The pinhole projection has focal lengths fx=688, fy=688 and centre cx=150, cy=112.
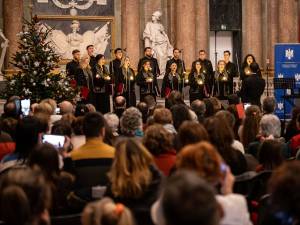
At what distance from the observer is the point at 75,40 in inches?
811

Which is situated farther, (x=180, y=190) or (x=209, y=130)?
(x=209, y=130)

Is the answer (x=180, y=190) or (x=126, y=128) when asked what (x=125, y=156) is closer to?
(x=180, y=190)

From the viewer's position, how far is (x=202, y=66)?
→ 741 inches

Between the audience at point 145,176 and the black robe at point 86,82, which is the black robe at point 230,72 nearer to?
the black robe at point 86,82

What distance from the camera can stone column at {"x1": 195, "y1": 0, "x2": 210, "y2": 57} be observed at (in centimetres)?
2212

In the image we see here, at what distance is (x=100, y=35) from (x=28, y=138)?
595 inches

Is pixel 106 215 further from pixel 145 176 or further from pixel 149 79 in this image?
pixel 149 79

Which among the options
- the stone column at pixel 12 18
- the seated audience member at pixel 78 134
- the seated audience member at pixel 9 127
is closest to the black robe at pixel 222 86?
the stone column at pixel 12 18

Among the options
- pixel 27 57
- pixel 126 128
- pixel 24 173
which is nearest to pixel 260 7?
pixel 27 57

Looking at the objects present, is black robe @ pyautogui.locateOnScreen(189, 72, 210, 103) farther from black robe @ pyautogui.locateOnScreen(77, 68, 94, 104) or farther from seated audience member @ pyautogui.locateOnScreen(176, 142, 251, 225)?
seated audience member @ pyautogui.locateOnScreen(176, 142, 251, 225)

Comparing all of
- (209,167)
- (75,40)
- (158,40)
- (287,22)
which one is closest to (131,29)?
(158,40)

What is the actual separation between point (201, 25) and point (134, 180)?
59.1 ft

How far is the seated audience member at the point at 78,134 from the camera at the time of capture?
7359mm

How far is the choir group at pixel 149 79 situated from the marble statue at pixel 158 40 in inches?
78.7
